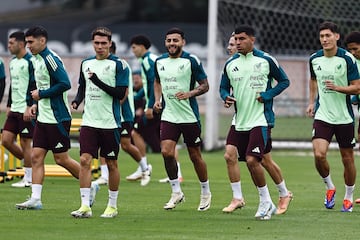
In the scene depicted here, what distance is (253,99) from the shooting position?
14820 mm

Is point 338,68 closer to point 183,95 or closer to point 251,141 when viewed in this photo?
point 251,141

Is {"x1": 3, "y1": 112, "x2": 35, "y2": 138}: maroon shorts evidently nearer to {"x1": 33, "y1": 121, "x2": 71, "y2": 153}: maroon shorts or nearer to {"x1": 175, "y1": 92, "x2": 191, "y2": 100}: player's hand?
{"x1": 33, "y1": 121, "x2": 71, "y2": 153}: maroon shorts

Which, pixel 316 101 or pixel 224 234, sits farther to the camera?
pixel 316 101

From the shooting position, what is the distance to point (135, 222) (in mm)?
14016

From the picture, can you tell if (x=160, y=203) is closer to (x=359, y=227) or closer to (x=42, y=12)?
(x=359, y=227)

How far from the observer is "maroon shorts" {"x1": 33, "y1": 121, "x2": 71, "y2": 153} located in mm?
15266

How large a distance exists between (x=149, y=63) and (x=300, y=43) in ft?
50.7

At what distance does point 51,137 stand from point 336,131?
3727 mm

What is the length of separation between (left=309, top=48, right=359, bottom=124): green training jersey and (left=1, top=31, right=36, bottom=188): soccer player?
16.4 ft

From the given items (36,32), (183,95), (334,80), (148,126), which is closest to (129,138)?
(148,126)

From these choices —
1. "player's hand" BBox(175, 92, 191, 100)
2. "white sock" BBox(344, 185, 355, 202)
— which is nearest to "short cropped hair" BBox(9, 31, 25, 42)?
"player's hand" BBox(175, 92, 191, 100)

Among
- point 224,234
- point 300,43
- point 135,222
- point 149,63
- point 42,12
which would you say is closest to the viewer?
point 224,234

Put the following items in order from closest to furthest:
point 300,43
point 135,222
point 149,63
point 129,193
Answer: point 135,222 → point 129,193 → point 149,63 → point 300,43

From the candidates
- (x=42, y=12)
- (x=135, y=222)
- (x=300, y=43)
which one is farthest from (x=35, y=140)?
(x=42, y=12)
